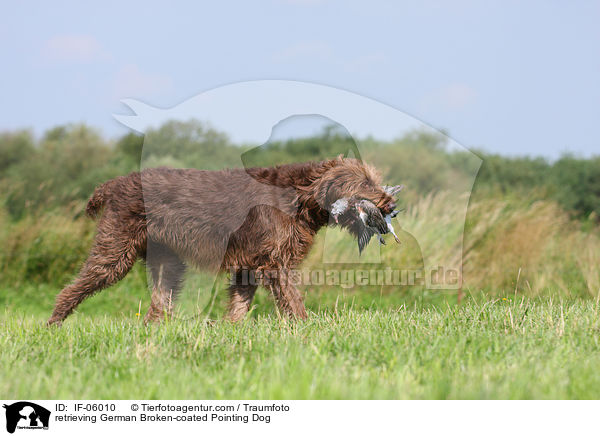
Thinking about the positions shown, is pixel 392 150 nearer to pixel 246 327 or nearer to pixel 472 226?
pixel 472 226

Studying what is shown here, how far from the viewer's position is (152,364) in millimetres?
3693

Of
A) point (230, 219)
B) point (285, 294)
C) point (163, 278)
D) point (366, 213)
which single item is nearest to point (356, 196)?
point (366, 213)

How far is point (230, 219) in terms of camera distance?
17.5 ft

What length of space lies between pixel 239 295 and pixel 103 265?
1308 mm

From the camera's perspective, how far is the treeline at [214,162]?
211 inches

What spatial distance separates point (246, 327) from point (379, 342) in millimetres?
1112

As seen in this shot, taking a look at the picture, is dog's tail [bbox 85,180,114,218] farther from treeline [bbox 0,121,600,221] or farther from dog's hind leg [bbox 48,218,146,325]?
treeline [bbox 0,121,600,221]

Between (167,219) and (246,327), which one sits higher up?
(167,219)

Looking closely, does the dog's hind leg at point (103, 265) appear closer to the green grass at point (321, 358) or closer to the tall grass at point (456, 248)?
the green grass at point (321, 358)

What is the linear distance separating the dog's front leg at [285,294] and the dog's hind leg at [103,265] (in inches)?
53.7
